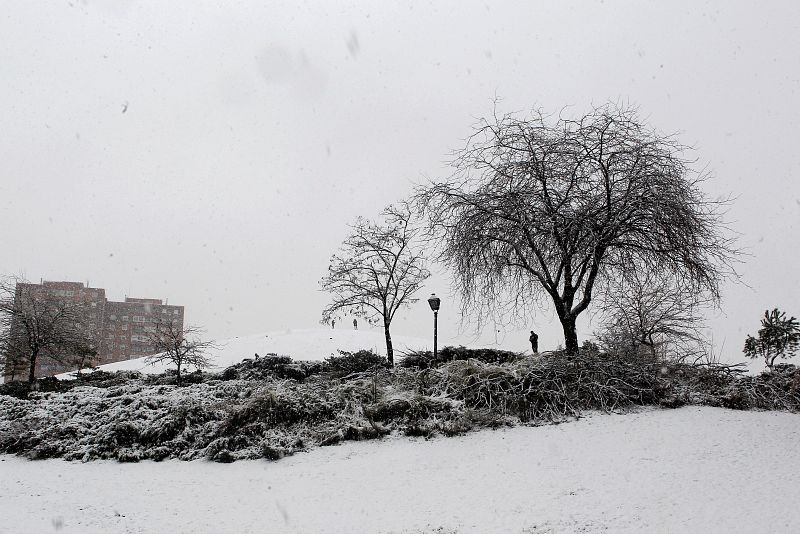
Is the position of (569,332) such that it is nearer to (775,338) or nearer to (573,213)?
(573,213)

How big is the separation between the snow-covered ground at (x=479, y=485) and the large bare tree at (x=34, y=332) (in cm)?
1284

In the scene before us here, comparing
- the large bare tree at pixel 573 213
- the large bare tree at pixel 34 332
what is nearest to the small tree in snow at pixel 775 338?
the large bare tree at pixel 573 213

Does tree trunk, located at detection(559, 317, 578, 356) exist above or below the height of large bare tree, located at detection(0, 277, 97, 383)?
below

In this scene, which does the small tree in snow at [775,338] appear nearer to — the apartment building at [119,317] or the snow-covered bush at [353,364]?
the snow-covered bush at [353,364]

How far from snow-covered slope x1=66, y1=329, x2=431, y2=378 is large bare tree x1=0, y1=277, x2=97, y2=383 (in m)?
2.19

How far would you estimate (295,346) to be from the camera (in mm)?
24766

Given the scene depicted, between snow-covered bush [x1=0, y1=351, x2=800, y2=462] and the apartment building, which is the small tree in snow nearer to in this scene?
snow-covered bush [x1=0, y1=351, x2=800, y2=462]

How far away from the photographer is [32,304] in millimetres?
20047

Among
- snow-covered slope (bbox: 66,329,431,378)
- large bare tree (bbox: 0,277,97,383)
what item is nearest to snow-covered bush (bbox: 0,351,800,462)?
large bare tree (bbox: 0,277,97,383)

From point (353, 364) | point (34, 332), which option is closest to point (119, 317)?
point (34, 332)

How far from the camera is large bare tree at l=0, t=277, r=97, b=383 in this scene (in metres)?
19.1

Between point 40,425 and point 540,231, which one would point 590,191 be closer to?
point 540,231

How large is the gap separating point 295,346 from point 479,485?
19.6 metres

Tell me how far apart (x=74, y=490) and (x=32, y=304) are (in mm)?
16623
